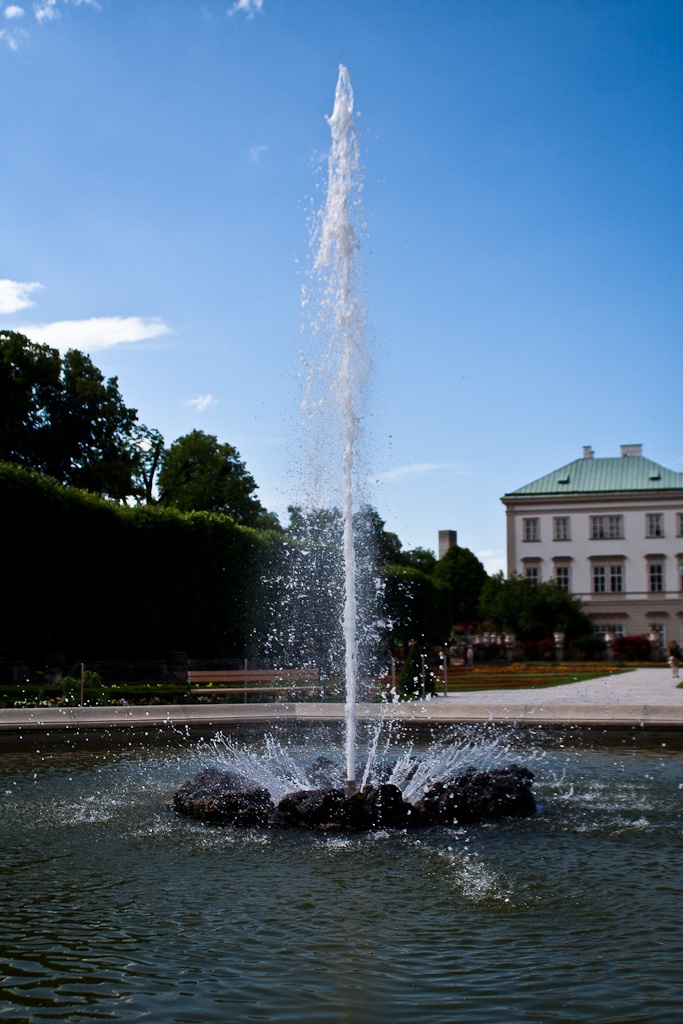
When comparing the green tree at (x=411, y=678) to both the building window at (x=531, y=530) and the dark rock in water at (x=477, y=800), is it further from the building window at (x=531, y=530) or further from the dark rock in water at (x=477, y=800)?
the building window at (x=531, y=530)

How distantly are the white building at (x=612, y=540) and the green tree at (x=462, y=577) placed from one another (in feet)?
43.3

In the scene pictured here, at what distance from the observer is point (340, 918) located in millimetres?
5848

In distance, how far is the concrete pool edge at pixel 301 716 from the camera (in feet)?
51.3

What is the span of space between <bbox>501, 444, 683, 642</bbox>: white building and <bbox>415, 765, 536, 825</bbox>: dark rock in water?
180 feet

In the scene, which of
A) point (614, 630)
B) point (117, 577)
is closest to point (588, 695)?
point (117, 577)

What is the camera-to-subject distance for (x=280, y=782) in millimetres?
10227

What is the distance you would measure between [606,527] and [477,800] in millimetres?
58727

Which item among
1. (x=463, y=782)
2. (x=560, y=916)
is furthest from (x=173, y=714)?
(x=560, y=916)

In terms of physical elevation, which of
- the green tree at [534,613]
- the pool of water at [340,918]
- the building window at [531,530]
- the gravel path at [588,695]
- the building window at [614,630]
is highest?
the building window at [531,530]

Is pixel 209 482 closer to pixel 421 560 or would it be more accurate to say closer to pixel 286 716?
pixel 286 716

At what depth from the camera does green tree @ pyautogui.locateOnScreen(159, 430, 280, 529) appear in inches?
1676

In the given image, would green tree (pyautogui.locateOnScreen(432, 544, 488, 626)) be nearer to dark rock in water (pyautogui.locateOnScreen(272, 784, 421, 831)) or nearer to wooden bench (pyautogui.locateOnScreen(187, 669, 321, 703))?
wooden bench (pyautogui.locateOnScreen(187, 669, 321, 703))

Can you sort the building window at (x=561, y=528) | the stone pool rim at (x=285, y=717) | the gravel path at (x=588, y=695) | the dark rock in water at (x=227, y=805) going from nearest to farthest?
the dark rock in water at (x=227, y=805), the stone pool rim at (x=285, y=717), the gravel path at (x=588, y=695), the building window at (x=561, y=528)

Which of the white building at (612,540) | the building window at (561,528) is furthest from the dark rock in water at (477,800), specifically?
the building window at (561,528)
